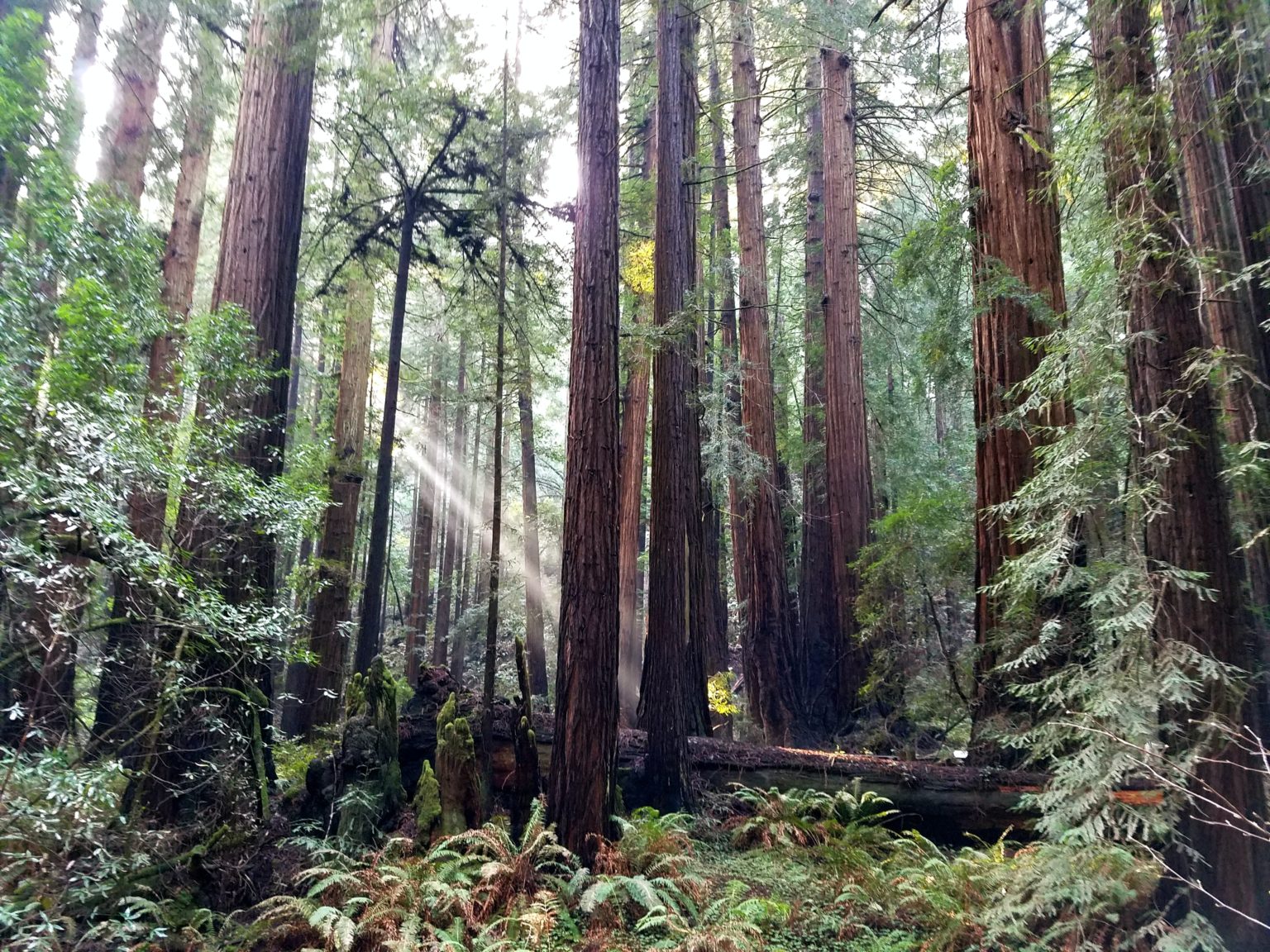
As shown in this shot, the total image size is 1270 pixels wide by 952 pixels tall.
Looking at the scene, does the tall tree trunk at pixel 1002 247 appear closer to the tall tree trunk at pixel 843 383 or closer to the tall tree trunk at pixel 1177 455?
the tall tree trunk at pixel 1177 455

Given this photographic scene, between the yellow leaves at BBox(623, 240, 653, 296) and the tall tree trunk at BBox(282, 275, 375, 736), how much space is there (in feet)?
15.8

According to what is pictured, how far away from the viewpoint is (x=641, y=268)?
46.3 feet

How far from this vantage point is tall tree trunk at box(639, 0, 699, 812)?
7.23 metres

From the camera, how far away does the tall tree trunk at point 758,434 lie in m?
11.3

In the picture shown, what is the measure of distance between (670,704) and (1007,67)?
734cm

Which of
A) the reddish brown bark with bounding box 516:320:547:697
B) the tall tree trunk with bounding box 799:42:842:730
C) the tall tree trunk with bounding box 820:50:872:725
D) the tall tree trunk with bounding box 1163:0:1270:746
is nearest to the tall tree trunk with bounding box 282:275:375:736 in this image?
the reddish brown bark with bounding box 516:320:547:697

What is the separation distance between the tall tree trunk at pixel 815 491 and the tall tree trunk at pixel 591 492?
653 centimetres

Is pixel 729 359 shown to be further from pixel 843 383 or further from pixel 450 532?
pixel 450 532

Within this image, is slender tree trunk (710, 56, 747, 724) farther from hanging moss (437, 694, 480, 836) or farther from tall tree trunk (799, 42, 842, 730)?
hanging moss (437, 694, 480, 836)

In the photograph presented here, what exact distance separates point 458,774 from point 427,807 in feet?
1.17

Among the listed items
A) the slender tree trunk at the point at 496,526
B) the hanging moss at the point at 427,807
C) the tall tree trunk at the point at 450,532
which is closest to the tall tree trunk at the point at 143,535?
the hanging moss at the point at 427,807

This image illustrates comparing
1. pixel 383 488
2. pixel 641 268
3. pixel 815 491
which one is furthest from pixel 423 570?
pixel 383 488

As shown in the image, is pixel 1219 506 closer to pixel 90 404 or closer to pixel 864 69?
pixel 90 404

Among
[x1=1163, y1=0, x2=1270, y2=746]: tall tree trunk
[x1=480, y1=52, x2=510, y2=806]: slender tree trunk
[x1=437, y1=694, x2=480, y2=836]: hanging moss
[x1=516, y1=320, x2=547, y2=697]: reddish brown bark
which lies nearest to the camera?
[x1=1163, y1=0, x2=1270, y2=746]: tall tree trunk
